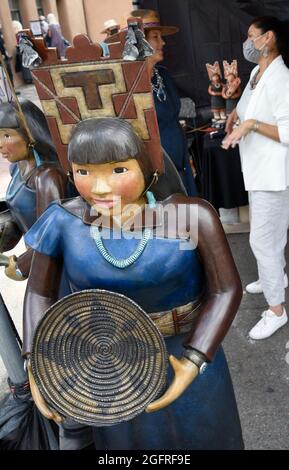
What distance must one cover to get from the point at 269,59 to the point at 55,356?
1.45 m

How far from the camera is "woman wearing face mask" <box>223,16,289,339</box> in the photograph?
1.84 meters

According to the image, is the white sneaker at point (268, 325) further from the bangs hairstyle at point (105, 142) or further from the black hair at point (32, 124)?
the bangs hairstyle at point (105, 142)

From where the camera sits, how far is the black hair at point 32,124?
141cm

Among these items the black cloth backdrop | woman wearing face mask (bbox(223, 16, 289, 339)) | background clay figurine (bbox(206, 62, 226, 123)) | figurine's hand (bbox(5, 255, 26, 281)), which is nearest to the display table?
background clay figurine (bbox(206, 62, 226, 123))

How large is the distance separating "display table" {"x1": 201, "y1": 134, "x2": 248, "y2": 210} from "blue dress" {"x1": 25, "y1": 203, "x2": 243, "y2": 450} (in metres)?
2.09

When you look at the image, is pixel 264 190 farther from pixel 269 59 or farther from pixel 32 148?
pixel 32 148

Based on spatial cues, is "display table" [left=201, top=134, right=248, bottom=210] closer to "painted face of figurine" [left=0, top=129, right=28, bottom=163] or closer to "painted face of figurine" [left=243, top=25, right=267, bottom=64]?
"painted face of figurine" [left=243, top=25, right=267, bottom=64]

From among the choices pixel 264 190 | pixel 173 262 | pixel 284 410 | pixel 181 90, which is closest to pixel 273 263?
pixel 264 190

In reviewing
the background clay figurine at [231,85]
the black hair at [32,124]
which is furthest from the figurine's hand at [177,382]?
the background clay figurine at [231,85]

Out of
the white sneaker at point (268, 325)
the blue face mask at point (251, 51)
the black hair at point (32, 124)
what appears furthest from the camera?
the white sneaker at point (268, 325)

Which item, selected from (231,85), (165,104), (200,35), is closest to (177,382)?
(165,104)

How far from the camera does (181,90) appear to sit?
145 inches

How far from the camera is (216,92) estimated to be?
325 centimetres

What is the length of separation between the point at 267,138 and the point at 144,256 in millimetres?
1050
